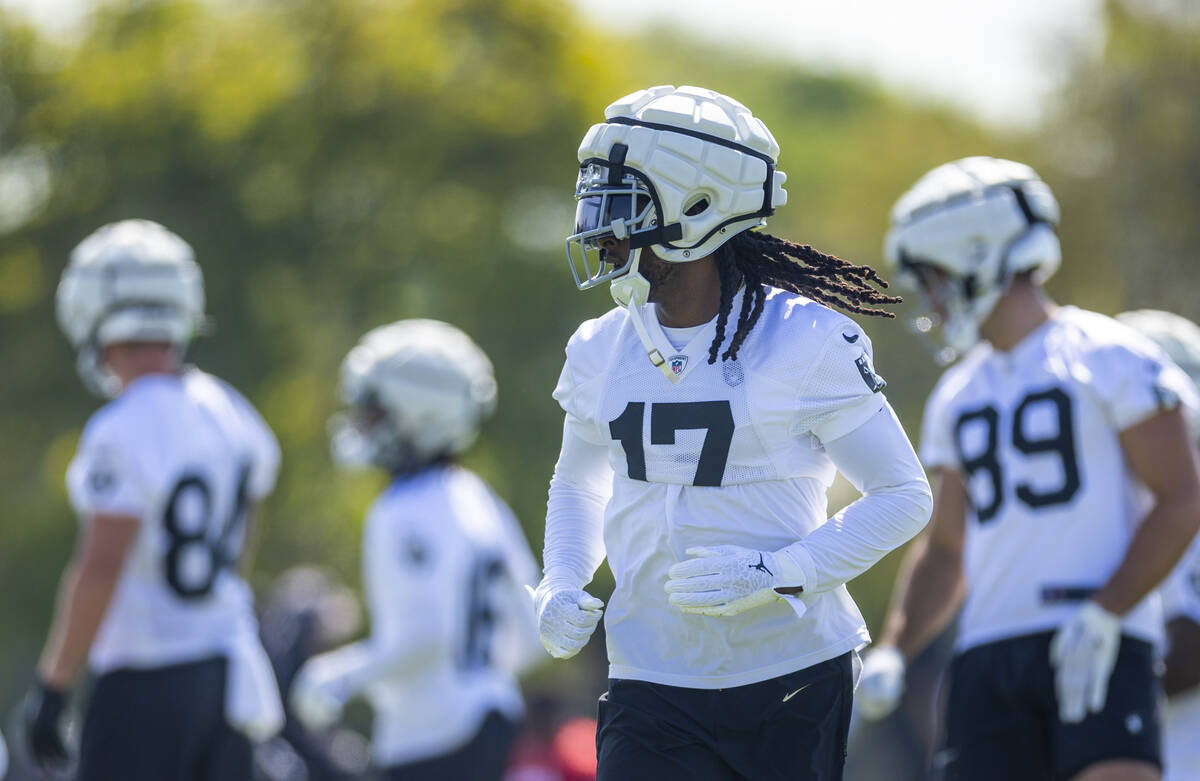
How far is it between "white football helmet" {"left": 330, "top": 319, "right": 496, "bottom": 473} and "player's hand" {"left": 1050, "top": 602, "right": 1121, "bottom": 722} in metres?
3.35

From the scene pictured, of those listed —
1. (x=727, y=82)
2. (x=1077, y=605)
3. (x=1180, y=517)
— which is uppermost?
(x=727, y=82)

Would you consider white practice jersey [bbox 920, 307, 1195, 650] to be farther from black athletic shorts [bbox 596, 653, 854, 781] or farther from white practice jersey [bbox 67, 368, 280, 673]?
white practice jersey [bbox 67, 368, 280, 673]

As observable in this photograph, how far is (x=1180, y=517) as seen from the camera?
15.3 ft

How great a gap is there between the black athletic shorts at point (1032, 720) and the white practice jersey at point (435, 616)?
88.5 inches

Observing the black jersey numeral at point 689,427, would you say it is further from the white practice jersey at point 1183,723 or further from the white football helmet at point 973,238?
the white practice jersey at point 1183,723

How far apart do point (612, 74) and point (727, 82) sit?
29.9m

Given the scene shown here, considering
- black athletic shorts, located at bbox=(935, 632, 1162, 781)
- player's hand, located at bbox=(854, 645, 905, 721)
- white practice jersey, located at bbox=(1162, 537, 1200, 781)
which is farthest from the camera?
white practice jersey, located at bbox=(1162, 537, 1200, 781)

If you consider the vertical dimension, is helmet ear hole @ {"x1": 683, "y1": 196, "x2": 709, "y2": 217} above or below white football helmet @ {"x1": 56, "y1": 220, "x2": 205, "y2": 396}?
above

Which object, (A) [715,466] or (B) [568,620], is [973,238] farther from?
(B) [568,620]

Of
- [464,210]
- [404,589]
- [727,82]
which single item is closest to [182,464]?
[404,589]

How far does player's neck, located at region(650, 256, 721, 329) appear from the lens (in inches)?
150

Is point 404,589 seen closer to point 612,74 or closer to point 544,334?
point 544,334

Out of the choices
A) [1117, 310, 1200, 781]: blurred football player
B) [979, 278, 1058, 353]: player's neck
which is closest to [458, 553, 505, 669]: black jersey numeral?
[979, 278, 1058, 353]: player's neck

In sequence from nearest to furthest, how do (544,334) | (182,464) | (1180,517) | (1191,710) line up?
(1180,517), (1191,710), (182,464), (544,334)
